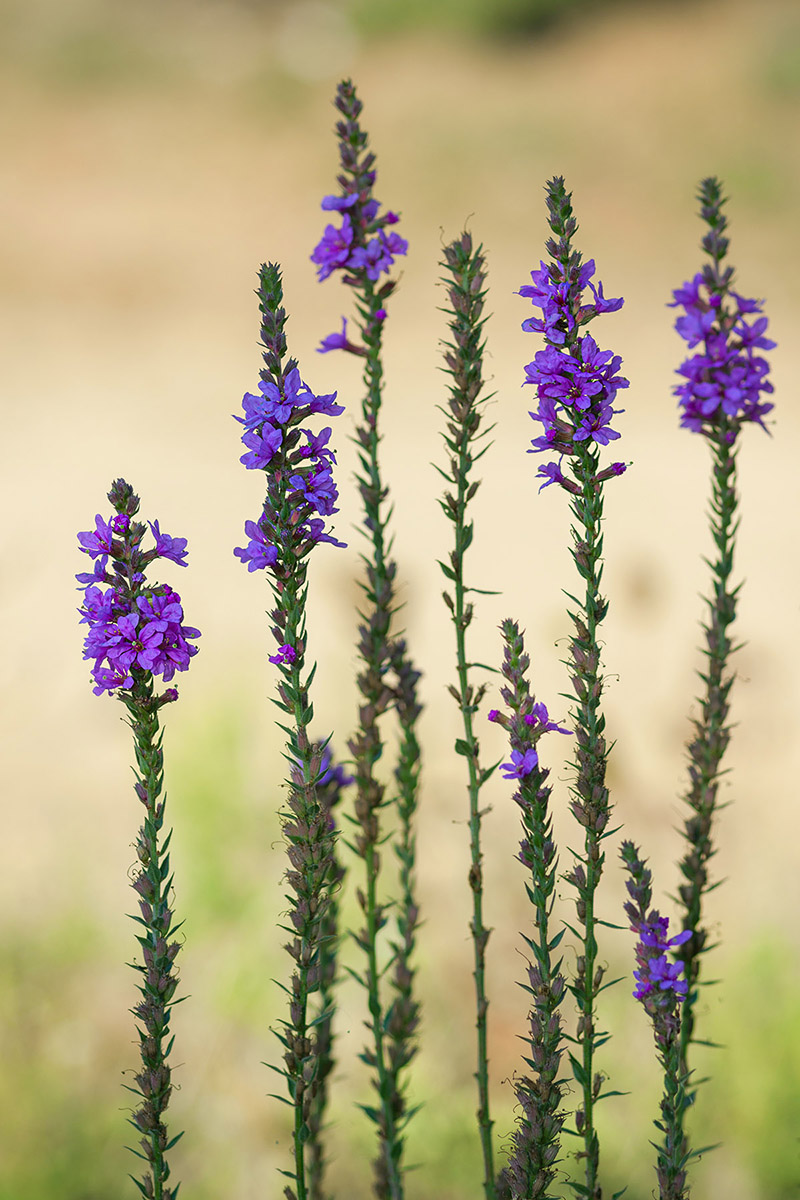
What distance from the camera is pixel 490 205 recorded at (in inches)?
720

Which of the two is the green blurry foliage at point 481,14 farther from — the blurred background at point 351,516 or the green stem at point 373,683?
the green stem at point 373,683

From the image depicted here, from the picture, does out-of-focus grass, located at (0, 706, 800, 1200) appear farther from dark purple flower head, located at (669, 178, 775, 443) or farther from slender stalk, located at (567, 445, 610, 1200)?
dark purple flower head, located at (669, 178, 775, 443)

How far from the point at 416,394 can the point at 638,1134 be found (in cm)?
1048

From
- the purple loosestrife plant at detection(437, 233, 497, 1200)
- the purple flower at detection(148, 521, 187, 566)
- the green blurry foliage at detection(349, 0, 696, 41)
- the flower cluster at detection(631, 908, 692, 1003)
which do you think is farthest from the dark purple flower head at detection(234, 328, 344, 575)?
the green blurry foliage at detection(349, 0, 696, 41)

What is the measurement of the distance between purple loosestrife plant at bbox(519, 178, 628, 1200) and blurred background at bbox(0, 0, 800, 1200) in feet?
3.30

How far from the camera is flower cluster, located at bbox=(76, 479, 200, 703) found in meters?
2.36

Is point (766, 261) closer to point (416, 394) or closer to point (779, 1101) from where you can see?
point (416, 394)

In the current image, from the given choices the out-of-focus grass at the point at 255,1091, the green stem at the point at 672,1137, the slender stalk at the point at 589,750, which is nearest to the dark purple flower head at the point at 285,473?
the slender stalk at the point at 589,750

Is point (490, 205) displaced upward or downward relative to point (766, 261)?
upward

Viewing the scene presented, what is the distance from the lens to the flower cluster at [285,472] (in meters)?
2.40

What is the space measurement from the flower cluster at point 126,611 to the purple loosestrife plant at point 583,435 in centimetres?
86

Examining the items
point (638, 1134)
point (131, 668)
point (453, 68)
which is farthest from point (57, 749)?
point (453, 68)

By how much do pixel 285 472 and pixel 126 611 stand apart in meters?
0.44

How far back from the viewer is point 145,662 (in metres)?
2.36
